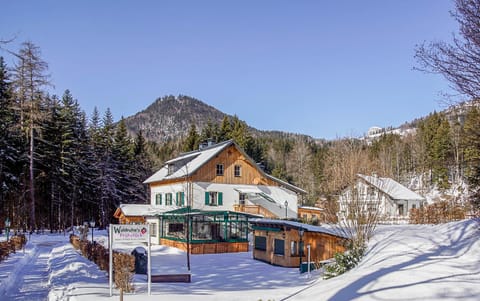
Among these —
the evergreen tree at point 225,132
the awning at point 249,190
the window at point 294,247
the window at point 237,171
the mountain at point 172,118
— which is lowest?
the window at point 294,247

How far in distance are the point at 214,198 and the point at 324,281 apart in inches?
933

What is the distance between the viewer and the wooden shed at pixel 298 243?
64.6 ft

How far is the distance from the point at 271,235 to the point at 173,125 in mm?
160662

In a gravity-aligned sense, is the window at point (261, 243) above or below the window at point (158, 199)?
below

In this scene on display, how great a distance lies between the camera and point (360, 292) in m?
7.19

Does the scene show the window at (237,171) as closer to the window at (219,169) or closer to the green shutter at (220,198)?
the window at (219,169)

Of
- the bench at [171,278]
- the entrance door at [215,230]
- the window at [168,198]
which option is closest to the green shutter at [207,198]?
the window at [168,198]

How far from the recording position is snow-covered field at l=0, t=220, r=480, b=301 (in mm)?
7148

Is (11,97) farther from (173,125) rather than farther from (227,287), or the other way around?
(173,125)

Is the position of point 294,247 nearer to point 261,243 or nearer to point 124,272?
point 261,243

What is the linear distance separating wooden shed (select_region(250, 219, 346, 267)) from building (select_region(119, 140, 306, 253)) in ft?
21.1

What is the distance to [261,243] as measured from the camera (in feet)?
74.0

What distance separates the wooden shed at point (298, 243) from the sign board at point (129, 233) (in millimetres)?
9994

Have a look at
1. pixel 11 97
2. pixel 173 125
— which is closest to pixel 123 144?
pixel 11 97
